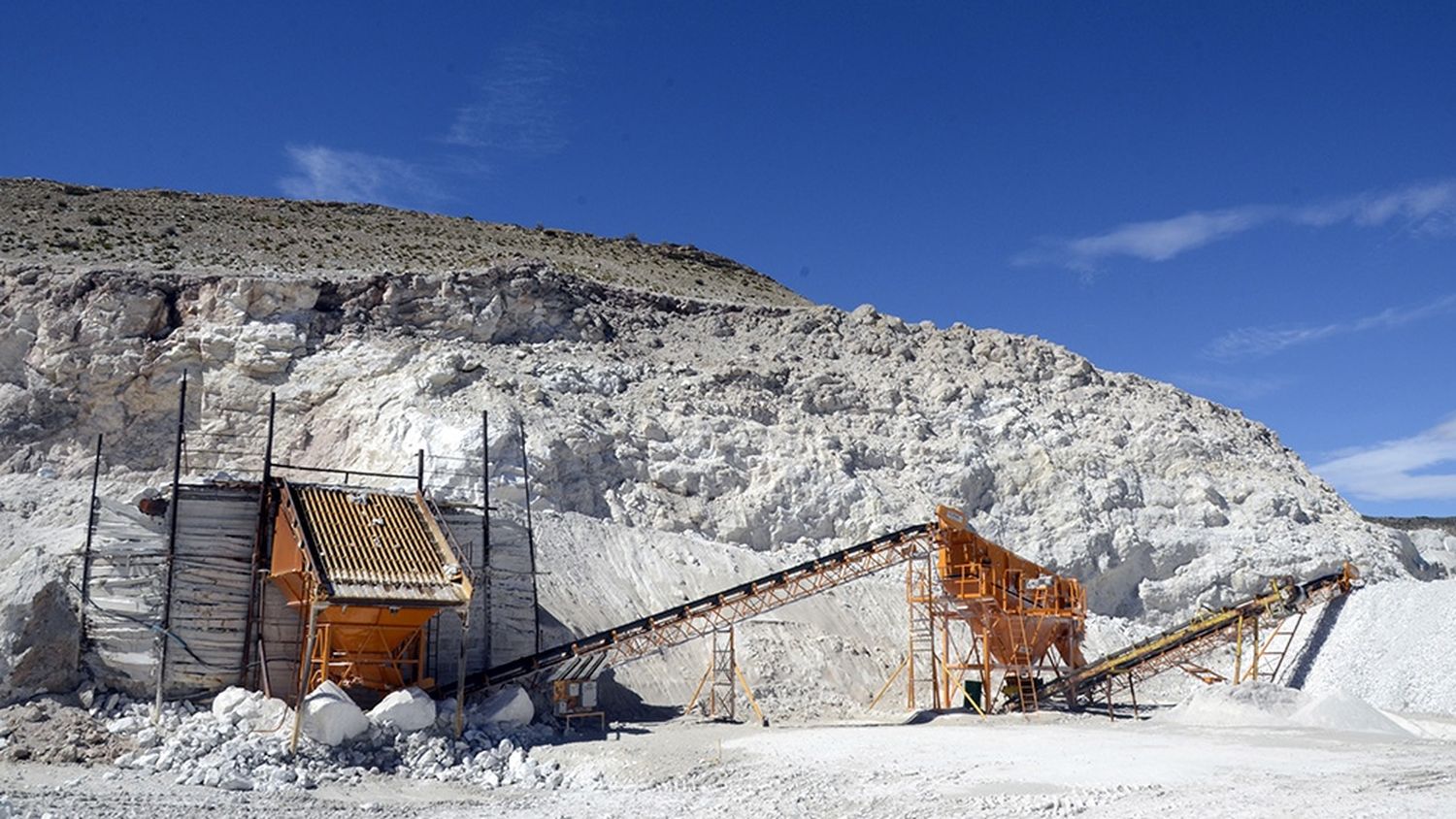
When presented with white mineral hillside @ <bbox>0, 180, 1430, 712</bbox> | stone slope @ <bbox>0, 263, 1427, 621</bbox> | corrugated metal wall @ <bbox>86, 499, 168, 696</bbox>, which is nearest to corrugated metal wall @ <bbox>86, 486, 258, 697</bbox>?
corrugated metal wall @ <bbox>86, 499, 168, 696</bbox>

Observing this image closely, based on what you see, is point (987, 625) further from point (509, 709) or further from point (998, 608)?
point (509, 709)

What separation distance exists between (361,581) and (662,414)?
1560 centimetres

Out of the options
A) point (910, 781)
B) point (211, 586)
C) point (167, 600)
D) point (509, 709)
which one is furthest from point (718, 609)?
point (167, 600)

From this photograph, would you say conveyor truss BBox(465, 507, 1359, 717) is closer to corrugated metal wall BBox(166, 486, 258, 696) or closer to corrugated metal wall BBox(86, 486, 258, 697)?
corrugated metal wall BBox(166, 486, 258, 696)

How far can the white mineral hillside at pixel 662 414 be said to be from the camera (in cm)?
3372

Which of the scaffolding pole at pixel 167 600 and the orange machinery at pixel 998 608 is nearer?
the scaffolding pole at pixel 167 600

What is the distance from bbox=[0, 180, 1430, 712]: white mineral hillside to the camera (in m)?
33.7

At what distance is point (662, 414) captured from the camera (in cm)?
3681

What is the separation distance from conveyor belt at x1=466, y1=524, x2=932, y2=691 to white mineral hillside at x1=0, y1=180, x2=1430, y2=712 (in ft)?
9.96

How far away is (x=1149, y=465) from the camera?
39000 mm

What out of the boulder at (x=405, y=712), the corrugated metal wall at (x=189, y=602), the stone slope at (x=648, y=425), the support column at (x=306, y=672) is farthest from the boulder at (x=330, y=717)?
the stone slope at (x=648, y=425)

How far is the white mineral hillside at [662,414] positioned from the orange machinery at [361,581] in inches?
233

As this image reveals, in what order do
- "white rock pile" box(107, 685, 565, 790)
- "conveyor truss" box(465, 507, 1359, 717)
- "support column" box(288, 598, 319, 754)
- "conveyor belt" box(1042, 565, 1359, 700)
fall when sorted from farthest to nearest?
"conveyor belt" box(1042, 565, 1359, 700) → "conveyor truss" box(465, 507, 1359, 717) → "support column" box(288, 598, 319, 754) → "white rock pile" box(107, 685, 565, 790)

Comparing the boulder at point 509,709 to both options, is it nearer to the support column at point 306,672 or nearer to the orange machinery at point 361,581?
the orange machinery at point 361,581
